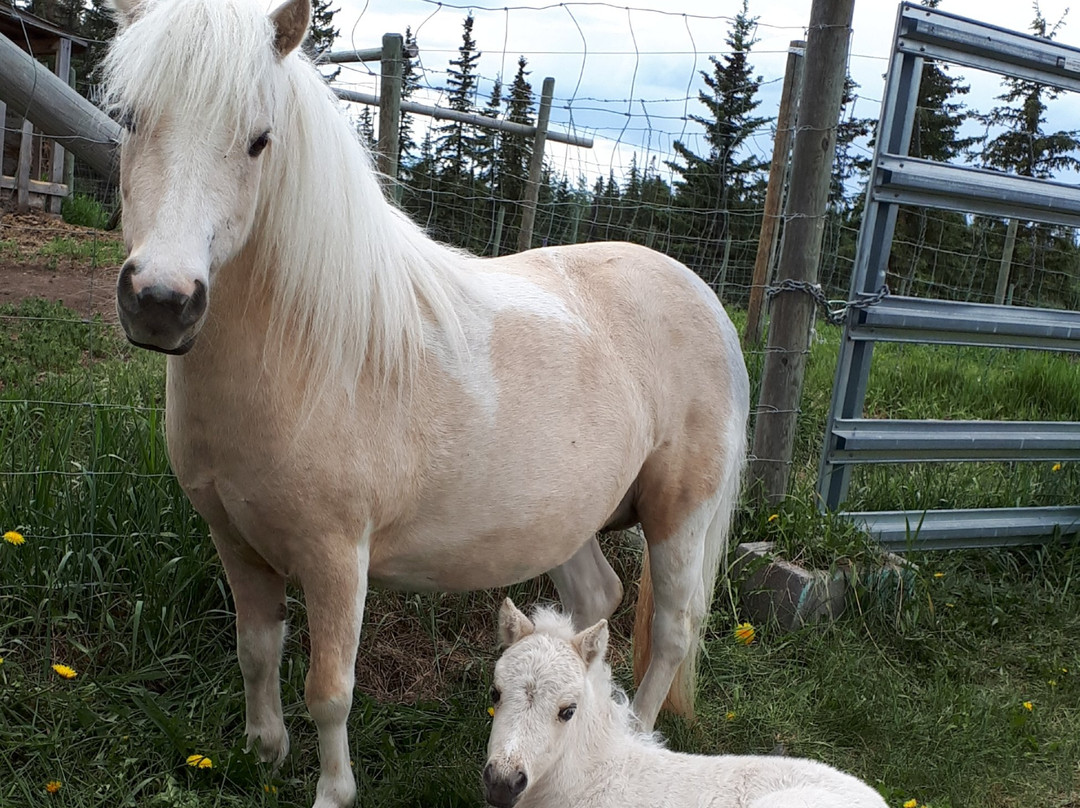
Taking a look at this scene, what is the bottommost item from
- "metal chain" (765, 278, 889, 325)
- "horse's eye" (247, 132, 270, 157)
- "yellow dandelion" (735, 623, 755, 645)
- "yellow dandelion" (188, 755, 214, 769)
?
"yellow dandelion" (188, 755, 214, 769)

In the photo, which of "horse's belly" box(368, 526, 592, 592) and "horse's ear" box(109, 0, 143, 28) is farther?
"horse's belly" box(368, 526, 592, 592)

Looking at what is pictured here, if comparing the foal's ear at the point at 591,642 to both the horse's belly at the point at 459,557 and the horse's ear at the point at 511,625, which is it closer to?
the horse's ear at the point at 511,625

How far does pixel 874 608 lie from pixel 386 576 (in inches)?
93.2

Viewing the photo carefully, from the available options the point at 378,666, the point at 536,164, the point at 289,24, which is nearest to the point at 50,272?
the point at 536,164

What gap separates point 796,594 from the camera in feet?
12.5

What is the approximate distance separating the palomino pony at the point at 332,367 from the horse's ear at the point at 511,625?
6.0 inches

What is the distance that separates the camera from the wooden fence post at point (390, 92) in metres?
3.96

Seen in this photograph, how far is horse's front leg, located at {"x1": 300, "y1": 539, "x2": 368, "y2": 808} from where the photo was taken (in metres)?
2.21

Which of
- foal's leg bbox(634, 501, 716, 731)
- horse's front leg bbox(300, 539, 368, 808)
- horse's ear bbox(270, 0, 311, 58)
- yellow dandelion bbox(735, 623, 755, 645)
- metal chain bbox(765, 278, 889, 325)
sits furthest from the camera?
metal chain bbox(765, 278, 889, 325)

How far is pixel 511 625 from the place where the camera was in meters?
2.50

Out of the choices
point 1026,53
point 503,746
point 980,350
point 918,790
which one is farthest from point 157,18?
point 980,350

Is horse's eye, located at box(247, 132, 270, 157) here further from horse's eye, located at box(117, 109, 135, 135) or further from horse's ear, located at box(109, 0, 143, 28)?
horse's ear, located at box(109, 0, 143, 28)

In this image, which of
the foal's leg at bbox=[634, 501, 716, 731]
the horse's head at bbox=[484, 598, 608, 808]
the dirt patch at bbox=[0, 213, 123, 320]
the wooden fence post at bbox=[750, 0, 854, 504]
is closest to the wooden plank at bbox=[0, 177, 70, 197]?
the dirt patch at bbox=[0, 213, 123, 320]

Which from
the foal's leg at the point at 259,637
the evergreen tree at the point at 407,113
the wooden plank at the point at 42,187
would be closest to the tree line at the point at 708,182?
the evergreen tree at the point at 407,113
